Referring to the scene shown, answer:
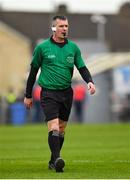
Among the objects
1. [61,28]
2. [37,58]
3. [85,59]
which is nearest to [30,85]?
[37,58]

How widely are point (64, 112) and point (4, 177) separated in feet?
6.16

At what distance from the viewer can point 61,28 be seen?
45.2ft

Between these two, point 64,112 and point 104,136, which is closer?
point 64,112

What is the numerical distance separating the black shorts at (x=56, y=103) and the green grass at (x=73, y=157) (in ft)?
2.72

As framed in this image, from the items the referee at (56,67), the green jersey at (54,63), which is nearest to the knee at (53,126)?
the referee at (56,67)

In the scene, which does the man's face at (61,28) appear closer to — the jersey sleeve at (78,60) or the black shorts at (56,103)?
the jersey sleeve at (78,60)

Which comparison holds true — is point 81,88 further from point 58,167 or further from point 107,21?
point 107,21

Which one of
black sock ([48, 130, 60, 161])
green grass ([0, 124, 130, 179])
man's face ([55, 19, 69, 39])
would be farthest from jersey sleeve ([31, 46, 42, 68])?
green grass ([0, 124, 130, 179])

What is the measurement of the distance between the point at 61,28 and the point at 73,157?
14.1ft

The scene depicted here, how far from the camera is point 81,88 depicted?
4494cm

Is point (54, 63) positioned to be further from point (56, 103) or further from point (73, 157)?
point (73, 157)

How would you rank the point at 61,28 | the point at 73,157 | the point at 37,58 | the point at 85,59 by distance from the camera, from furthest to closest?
the point at 85,59, the point at 73,157, the point at 37,58, the point at 61,28

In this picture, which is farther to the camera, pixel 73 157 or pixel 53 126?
pixel 73 157

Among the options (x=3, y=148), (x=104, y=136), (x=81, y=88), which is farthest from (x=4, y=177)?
(x=81, y=88)
